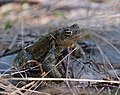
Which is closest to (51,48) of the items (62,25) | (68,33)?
(68,33)

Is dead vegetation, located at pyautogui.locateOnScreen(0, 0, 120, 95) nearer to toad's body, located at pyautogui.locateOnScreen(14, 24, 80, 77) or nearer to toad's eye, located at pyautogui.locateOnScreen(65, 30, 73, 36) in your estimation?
toad's body, located at pyautogui.locateOnScreen(14, 24, 80, 77)

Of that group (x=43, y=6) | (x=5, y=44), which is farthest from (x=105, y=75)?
(x=43, y=6)

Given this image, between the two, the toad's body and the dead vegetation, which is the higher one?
the toad's body

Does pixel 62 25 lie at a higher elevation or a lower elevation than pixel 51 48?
lower

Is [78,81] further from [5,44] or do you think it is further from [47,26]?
[47,26]

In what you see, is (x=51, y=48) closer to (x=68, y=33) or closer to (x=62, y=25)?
(x=68, y=33)

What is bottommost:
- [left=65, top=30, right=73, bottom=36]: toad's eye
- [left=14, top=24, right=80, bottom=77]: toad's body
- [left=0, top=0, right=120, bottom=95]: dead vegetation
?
[left=0, top=0, right=120, bottom=95]: dead vegetation

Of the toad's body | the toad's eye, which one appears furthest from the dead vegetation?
the toad's eye
